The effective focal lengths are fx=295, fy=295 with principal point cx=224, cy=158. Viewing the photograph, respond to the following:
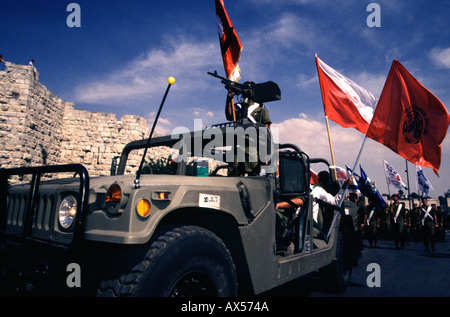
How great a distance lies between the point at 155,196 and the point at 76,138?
15.9 metres

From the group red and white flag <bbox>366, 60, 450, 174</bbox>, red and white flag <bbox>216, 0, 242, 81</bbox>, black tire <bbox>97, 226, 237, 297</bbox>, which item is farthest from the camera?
red and white flag <bbox>366, 60, 450, 174</bbox>

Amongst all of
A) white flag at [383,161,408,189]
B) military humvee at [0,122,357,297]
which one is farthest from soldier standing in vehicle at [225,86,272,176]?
white flag at [383,161,408,189]

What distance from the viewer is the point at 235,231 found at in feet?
7.61

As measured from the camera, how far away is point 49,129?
14156 millimetres

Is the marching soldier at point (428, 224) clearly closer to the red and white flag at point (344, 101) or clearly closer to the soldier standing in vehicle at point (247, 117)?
the red and white flag at point (344, 101)

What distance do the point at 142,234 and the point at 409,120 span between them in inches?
239

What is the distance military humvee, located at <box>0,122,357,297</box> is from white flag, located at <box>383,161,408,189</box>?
50.6 ft

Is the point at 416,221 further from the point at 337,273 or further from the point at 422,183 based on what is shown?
the point at 337,273

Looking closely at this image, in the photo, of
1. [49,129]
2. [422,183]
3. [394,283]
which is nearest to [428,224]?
[422,183]

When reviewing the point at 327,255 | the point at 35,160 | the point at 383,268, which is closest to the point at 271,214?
the point at 327,255

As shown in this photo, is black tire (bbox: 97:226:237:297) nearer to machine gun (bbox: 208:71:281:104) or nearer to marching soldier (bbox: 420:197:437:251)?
machine gun (bbox: 208:71:281:104)

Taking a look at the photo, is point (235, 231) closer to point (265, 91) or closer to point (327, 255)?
point (265, 91)

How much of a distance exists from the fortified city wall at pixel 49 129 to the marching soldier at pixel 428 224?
11857 millimetres

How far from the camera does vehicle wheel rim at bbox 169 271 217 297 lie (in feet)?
6.19
